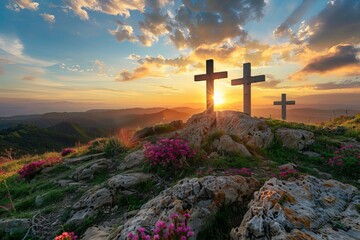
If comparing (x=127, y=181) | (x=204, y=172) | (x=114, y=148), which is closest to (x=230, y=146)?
(x=204, y=172)

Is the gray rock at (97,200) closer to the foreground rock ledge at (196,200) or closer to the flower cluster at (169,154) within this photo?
the foreground rock ledge at (196,200)

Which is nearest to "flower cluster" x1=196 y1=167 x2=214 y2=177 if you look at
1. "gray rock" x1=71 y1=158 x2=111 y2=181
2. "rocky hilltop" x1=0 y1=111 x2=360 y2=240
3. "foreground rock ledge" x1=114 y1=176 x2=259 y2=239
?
"rocky hilltop" x1=0 y1=111 x2=360 y2=240

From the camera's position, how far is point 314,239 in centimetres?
262

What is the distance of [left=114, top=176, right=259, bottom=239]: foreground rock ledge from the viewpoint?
3811mm

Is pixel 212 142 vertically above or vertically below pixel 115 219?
above

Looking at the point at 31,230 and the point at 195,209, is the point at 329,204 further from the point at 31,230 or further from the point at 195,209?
the point at 31,230

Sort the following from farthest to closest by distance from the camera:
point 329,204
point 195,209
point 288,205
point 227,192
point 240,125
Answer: point 240,125
point 227,192
point 195,209
point 329,204
point 288,205

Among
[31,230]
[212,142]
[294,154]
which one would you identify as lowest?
[31,230]

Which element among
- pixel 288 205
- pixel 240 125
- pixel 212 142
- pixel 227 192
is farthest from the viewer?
pixel 240 125

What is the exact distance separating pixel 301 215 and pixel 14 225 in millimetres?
6053

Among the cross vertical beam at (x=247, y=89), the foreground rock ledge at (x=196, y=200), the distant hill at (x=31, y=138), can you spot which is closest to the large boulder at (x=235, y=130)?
the foreground rock ledge at (x=196, y=200)

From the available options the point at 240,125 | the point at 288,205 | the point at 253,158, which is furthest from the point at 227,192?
the point at 240,125

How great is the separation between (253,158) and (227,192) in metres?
3.78

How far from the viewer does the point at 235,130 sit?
35.5 feet
